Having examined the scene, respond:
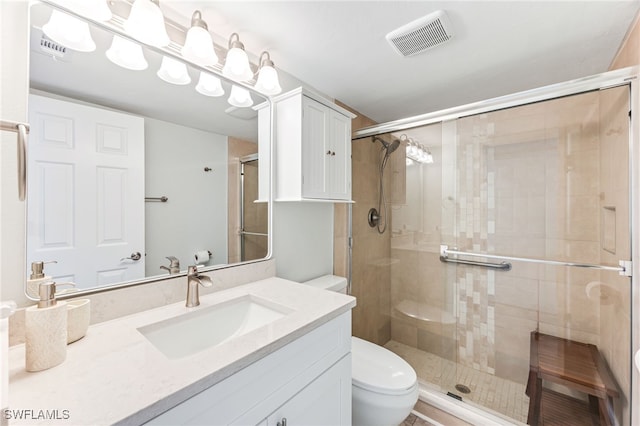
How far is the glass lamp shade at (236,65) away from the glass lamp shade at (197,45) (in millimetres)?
100

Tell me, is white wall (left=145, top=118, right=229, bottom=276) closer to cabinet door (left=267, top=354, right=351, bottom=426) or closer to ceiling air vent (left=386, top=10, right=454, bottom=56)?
cabinet door (left=267, top=354, right=351, bottom=426)

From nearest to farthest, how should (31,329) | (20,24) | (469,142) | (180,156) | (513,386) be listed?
1. (31,329)
2. (20,24)
3. (180,156)
4. (513,386)
5. (469,142)

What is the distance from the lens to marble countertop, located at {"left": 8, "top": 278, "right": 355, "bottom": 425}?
1.60ft

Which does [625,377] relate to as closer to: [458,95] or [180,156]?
[458,95]

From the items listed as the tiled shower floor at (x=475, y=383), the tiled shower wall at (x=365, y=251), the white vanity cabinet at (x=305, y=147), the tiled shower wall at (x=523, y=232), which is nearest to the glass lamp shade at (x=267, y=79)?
the white vanity cabinet at (x=305, y=147)

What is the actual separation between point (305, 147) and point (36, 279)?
1.17 meters

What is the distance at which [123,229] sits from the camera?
0.95 meters

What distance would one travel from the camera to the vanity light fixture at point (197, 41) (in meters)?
1.06

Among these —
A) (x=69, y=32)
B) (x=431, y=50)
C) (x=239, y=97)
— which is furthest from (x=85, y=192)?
(x=431, y=50)

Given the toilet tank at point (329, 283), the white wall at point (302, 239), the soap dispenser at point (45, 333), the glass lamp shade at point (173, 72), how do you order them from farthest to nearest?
the toilet tank at point (329, 283) → the white wall at point (302, 239) → the glass lamp shade at point (173, 72) → the soap dispenser at point (45, 333)

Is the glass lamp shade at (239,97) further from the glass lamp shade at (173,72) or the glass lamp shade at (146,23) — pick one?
the glass lamp shade at (146,23)

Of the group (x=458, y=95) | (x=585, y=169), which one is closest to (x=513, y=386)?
(x=585, y=169)

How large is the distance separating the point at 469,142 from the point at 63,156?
244 centimetres

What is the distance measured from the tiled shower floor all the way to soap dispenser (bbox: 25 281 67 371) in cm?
208
